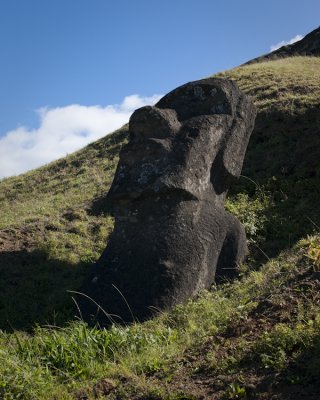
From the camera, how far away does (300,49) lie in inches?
1168

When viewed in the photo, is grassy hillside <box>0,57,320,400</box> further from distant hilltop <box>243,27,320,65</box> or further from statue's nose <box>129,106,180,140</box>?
distant hilltop <box>243,27,320,65</box>

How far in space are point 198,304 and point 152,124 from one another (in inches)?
123

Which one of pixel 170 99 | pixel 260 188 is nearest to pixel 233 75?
pixel 260 188

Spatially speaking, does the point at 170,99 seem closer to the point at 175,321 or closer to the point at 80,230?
the point at 80,230

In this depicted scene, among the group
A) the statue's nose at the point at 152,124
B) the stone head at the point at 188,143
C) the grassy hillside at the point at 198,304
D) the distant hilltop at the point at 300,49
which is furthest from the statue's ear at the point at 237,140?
the distant hilltop at the point at 300,49

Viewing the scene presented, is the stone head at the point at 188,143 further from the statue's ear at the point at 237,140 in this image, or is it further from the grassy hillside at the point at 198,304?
the grassy hillside at the point at 198,304

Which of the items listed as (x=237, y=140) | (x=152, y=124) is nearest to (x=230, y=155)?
(x=237, y=140)

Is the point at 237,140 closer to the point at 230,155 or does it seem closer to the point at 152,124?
the point at 230,155

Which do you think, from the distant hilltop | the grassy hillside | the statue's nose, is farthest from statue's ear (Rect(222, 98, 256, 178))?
the distant hilltop

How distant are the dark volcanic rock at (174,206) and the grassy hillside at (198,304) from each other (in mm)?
400

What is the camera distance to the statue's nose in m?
8.69

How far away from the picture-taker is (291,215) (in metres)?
9.95

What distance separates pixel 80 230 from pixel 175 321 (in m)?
4.73

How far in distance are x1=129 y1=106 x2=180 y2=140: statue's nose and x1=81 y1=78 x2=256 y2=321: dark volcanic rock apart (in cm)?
2
